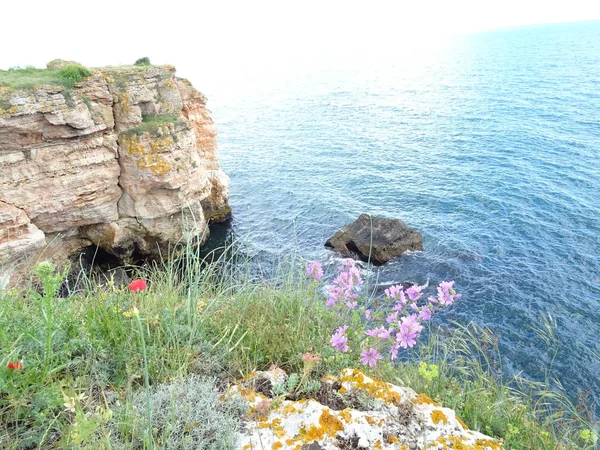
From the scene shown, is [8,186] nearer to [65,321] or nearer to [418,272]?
[65,321]

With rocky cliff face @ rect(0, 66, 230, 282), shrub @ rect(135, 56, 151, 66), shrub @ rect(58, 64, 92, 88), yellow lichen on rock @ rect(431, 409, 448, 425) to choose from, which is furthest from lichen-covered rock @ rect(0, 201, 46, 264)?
yellow lichen on rock @ rect(431, 409, 448, 425)

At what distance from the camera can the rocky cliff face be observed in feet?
46.2

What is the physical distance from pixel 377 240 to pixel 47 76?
48.5 ft

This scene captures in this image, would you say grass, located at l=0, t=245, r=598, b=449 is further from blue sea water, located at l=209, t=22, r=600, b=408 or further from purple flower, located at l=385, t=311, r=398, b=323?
blue sea water, located at l=209, t=22, r=600, b=408

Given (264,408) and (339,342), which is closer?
(264,408)

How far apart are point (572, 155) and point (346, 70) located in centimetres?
5765

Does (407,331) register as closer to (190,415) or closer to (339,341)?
(339,341)

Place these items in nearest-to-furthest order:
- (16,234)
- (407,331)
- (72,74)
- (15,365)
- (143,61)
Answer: (15,365) → (407,331) → (16,234) → (72,74) → (143,61)

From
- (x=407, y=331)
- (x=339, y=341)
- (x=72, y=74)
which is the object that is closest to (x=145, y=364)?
(x=339, y=341)

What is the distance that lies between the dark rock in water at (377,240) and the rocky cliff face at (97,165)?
6.70 metres

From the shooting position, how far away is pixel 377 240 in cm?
1877

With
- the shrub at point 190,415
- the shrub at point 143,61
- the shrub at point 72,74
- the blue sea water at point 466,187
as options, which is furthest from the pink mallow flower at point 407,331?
the shrub at point 143,61

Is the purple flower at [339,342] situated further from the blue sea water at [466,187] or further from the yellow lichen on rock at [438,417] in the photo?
the blue sea water at [466,187]

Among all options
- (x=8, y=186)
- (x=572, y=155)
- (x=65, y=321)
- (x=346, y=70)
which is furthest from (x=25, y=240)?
(x=346, y=70)
